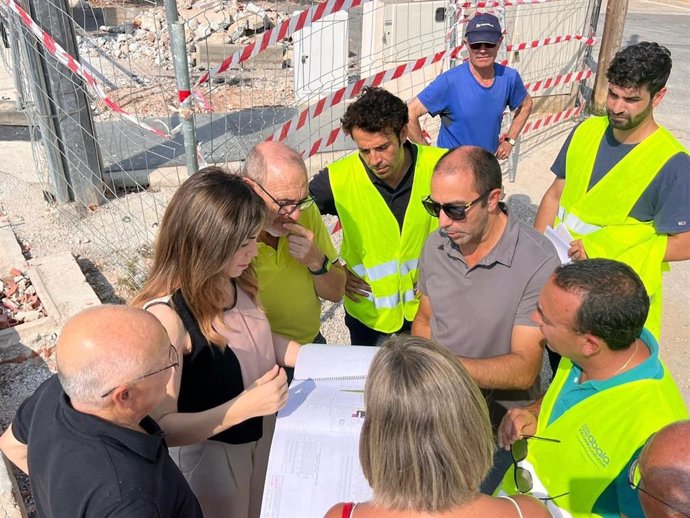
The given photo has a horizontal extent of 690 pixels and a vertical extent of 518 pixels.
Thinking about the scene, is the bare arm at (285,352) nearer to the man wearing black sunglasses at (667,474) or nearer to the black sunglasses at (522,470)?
the black sunglasses at (522,470)

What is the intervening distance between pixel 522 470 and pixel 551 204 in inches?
74.3

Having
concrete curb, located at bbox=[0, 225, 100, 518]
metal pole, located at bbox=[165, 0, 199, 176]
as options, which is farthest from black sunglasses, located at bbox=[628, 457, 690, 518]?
concrete curb, located at bbox=[0, 225, 100, 518]

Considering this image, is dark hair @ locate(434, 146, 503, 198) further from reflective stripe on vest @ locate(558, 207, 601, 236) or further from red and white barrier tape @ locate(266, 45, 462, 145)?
red and white barrier tape @ locate(266, 45, 462, 145)

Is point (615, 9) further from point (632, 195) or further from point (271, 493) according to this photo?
point (271, 493)

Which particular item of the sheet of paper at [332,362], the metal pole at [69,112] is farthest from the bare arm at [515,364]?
the metal pole at [69,112]

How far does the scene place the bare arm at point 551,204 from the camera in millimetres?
3533

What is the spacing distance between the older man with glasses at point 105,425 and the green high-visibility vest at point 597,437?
1.26 m

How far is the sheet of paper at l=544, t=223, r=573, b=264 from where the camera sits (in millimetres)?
3199

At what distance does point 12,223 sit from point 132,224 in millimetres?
1188

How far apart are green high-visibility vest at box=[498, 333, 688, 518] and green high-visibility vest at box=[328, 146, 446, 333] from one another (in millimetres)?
1297

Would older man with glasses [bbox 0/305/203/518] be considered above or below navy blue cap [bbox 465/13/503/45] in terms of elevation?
below

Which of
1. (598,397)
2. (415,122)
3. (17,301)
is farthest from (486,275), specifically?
(17,301)

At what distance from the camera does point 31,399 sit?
6.07 ft

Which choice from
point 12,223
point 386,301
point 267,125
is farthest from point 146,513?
point 267,125
